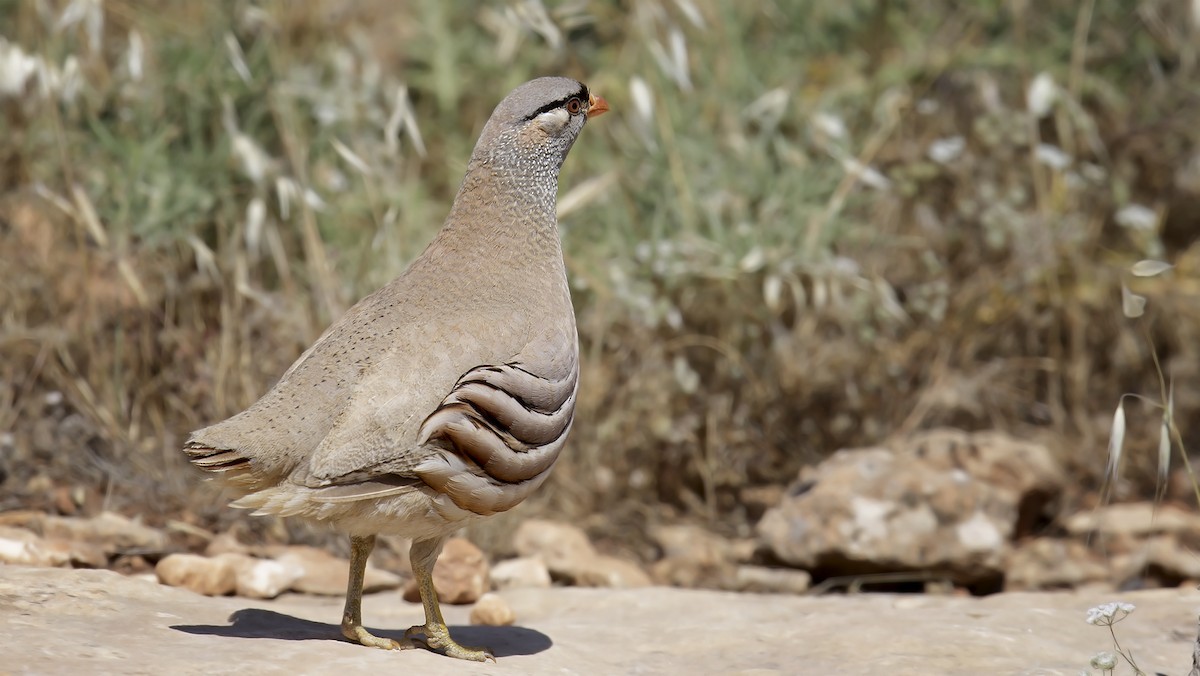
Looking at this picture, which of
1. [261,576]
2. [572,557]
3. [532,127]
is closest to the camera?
[532,127]

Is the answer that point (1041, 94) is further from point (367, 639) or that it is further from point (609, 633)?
point (367, 639)

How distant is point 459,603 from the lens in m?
5.45

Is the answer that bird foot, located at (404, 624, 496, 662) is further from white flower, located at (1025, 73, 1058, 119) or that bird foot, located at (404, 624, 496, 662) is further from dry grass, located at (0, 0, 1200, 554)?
white flower, located at (1025, 73, 1058, 119)

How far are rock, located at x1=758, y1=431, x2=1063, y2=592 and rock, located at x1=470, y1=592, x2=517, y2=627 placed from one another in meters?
1.69

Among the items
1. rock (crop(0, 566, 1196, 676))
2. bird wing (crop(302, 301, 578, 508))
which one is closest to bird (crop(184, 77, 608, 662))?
bird wing (crop(302, 301, 578, 508))

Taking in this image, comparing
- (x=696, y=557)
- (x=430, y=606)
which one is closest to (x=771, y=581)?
(x=696, y=557)

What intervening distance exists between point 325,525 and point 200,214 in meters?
3.04

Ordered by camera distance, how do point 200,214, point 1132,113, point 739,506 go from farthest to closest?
point 1132,113 < point 739,506 < point 200,214

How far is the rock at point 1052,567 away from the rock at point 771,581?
40.5 inches

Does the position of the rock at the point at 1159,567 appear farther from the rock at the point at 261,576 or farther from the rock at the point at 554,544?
the rock at the point at 261,576

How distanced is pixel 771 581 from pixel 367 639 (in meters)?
2.61

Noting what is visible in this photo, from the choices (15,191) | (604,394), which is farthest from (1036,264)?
(15,191)

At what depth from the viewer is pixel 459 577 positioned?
5371 millimetres

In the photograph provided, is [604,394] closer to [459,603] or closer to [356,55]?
[459,603]
